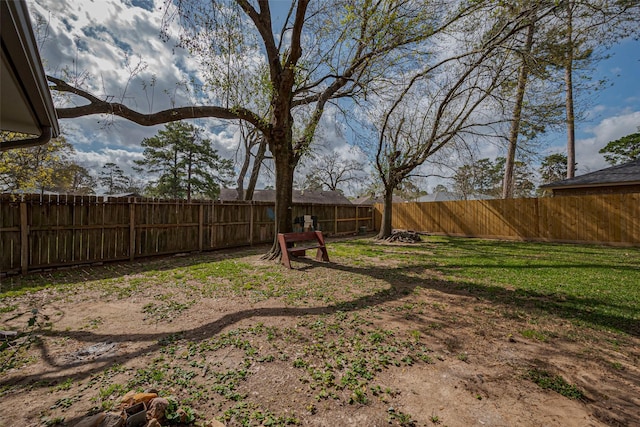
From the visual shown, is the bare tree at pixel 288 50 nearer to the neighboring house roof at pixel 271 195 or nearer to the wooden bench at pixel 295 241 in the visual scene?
the wooden bench at pixel 295 241

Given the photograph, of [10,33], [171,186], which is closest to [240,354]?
[10,33]

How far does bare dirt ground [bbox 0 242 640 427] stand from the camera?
165 centimetres

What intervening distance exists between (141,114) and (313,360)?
18.7 feet

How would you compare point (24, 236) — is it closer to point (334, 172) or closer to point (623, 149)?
point (334, 172)

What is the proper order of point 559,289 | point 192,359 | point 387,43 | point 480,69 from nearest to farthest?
point 192,359
point 559,289
point 387,43
point 480,69

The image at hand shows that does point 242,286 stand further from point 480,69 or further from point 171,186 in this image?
point 171,186

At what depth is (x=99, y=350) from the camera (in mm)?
2383

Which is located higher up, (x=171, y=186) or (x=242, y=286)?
(x=171, y=186)

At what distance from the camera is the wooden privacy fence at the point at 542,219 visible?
29.2 ft

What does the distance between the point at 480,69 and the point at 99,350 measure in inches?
446

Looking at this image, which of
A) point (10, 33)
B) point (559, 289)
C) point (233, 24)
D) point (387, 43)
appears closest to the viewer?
point (10, 33)

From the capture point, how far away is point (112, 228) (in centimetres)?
639

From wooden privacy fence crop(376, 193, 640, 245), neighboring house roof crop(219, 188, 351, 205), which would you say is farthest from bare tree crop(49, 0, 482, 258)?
neighboring house roof crop(219, 188, 351, 205)

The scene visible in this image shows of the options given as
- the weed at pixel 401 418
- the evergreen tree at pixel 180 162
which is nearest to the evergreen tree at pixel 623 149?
the weed at pixel 401 418
